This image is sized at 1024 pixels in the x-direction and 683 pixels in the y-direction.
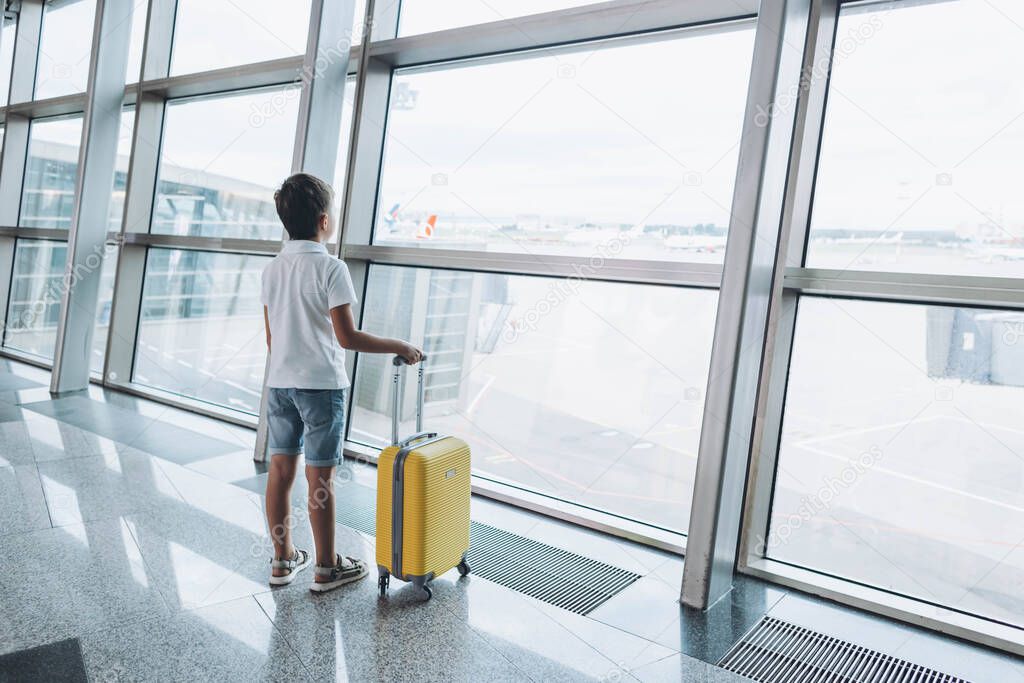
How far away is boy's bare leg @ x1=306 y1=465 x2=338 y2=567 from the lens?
2.30 meters

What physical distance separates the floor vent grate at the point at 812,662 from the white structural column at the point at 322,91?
260cm

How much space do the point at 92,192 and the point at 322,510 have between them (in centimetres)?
398

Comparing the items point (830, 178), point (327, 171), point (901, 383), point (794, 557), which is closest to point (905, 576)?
point (794, 557)

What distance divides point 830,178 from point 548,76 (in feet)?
4.75

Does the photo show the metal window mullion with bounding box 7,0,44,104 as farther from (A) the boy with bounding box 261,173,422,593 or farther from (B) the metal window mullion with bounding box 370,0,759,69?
(A) the boy with bounding box 261,173,422,593

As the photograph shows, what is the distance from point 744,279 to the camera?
2377mm

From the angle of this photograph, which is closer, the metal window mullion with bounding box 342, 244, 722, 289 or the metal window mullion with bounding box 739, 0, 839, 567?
the metal window mullion with bounding box 739, 0, 839, 567

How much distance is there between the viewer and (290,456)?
7.77 ft

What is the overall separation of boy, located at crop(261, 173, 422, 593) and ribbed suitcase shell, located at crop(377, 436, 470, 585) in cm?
20

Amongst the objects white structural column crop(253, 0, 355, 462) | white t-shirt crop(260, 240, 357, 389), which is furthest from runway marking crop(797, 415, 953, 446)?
white structural column crop(253, 0, 355, 462)

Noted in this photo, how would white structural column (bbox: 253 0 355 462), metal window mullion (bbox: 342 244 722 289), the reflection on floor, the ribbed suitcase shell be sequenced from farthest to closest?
white structural column (bbox: 253 0 355 462)
metal window mullion (bbox: 342 244 722 289)
the ribbed suitcase shell
the reflection on floor

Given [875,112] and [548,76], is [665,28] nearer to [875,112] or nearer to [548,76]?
[548,76]

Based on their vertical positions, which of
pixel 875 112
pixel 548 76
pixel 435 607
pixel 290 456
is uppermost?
pixel 548 76

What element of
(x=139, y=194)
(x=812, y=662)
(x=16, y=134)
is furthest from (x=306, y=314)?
(x=16, y=134)
